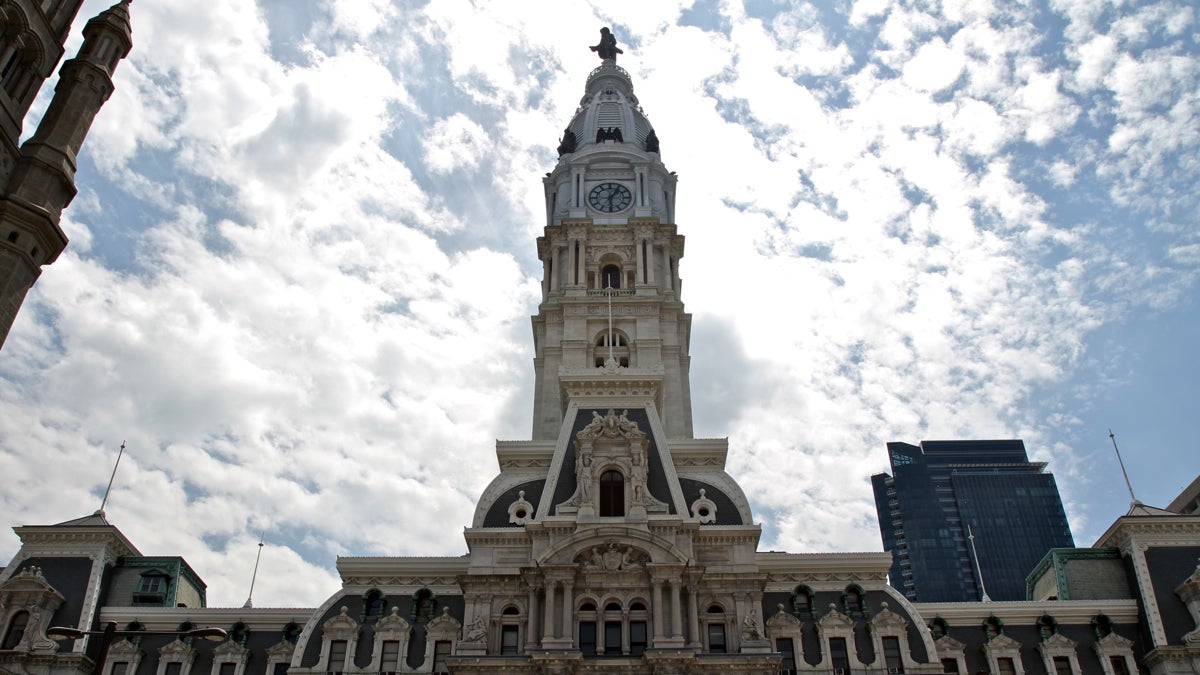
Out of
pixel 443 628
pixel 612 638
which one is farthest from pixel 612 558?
pixel 443 628

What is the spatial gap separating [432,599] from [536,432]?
25.8 meters

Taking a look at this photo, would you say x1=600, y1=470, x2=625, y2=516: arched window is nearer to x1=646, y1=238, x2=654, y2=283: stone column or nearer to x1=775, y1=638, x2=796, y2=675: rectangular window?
x1=775, y1=638, x2=796, y2=675: rectangular window

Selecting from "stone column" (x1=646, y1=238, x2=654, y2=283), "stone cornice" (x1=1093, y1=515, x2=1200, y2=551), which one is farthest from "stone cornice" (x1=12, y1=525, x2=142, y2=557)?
"stone cornice" (x1=1093, y1=515, x2=1200, y2=551)

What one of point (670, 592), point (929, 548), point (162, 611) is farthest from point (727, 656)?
point (929, 548)

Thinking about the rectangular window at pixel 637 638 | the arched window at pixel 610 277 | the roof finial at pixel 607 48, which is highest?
the roof finial at pixel 607 48

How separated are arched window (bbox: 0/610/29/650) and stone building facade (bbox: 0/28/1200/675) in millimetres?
73

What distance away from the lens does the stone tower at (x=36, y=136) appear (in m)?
26.1

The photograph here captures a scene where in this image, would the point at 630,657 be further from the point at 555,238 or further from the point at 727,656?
the point at 555,238

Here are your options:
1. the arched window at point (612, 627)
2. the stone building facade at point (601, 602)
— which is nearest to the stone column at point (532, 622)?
the stone building facade at point (601, 602)

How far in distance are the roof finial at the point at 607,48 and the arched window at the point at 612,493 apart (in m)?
70.8

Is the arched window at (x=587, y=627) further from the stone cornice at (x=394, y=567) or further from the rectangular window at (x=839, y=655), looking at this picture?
the rectangular window at (x=839, y=655)

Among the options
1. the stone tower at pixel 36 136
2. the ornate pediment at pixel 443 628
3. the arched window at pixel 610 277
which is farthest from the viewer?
the arched window at pixel 610 277

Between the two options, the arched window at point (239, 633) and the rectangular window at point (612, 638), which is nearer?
the rectangular window at point (612, 638)

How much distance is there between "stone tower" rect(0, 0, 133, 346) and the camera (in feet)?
85.8
